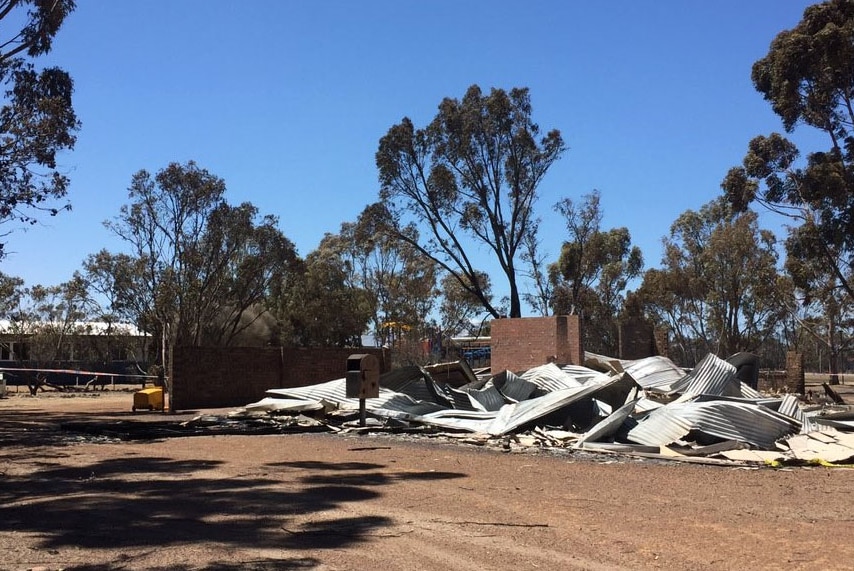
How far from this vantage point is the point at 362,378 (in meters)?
16.1

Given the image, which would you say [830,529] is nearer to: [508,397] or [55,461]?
[55,461]

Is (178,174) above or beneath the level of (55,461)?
above

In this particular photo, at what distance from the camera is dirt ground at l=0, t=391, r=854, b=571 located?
19.7 feet

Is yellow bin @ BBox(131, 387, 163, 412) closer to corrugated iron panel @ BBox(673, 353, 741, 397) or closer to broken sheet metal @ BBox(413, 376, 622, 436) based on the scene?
broken sheet metal @ BBox(413, 376, 622, 436)

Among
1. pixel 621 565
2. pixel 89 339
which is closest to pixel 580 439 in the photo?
pixel 621 565

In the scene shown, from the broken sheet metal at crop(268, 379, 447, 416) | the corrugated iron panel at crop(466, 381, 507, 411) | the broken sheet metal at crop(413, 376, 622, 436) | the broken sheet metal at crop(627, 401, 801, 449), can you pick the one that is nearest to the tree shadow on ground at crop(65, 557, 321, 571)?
the broken sheet metal at crop(627, 401, 801, 449)

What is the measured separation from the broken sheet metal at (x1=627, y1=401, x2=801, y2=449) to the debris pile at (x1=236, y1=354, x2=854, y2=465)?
0.02 metres

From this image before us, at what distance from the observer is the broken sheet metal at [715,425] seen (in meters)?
12.7

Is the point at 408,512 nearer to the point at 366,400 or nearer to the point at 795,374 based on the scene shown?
the point at 366,400

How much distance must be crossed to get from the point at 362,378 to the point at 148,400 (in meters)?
10.4

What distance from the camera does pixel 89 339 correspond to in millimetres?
62094

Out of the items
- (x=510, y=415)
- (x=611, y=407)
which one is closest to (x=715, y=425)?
(x=611, y=407)

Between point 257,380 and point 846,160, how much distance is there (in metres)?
23.4

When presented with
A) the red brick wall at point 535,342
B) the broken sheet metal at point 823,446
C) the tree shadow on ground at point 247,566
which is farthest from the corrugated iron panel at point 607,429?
the red brick wall at point 535,342
